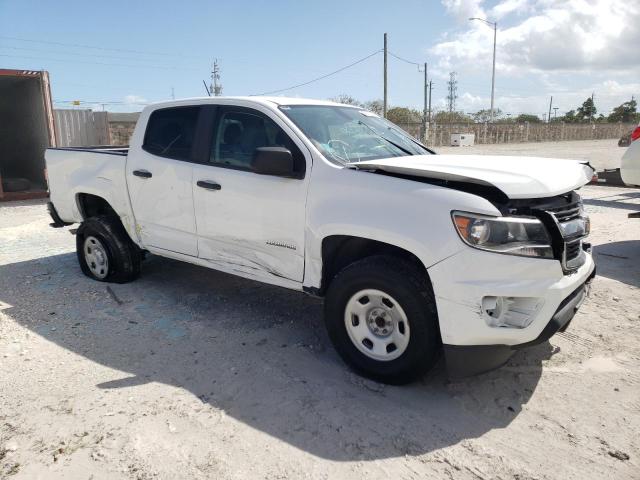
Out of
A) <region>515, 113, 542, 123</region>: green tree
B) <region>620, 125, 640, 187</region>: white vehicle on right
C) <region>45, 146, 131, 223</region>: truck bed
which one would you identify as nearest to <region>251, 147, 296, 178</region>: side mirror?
<region>45, 146, 131, 223</region>: truck bed

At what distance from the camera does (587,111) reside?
286 feet

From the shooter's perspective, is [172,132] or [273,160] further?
[172,132]

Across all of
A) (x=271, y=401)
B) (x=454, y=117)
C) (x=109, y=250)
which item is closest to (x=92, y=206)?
(x=109, y=250)

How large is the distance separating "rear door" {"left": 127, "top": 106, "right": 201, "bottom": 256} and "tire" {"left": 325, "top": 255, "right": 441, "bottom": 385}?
1.66m

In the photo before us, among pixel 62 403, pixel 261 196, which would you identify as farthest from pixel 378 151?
pixel 62 403

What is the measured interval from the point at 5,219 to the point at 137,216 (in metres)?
6.13

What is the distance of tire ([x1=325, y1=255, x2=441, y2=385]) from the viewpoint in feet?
10.1

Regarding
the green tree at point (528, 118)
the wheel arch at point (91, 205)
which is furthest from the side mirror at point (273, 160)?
the green tree at point (528, 118)

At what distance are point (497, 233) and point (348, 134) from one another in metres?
1.68

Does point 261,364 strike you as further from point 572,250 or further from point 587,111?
point 587,111

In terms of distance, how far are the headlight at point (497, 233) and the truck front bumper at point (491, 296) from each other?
0.17ft

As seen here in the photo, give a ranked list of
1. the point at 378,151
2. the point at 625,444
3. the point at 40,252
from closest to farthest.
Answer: the point at 625,444
the point at 378,151
the point at 40,252

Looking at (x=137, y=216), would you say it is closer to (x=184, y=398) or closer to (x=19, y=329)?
(x=19, y=329)

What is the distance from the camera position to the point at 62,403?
3164 mm
